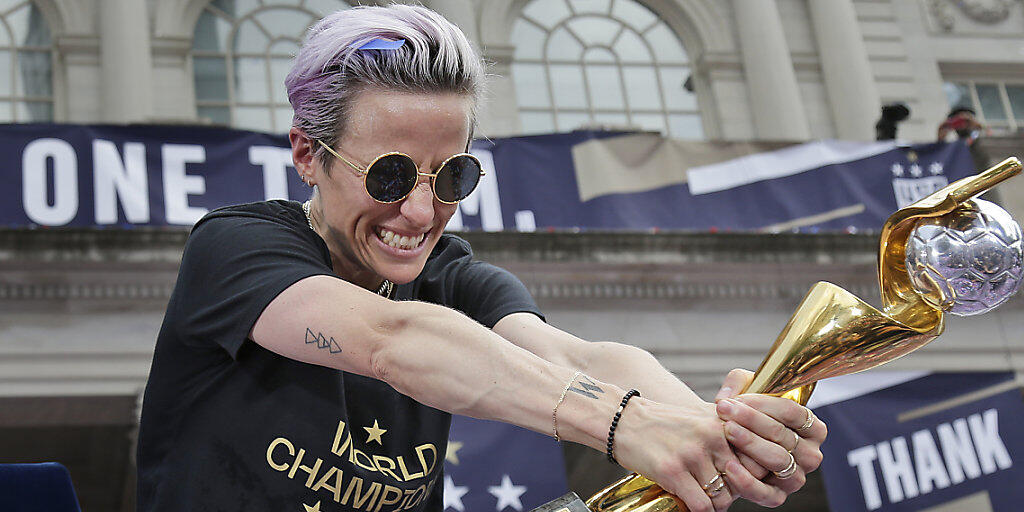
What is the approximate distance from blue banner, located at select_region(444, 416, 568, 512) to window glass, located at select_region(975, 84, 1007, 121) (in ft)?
37.3

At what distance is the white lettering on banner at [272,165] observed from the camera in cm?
1048

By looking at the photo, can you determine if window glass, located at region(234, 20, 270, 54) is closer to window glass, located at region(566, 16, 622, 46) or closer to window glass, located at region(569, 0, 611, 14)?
window glass, located at region(566, 16, 622, 46)

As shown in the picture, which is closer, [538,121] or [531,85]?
[538,121]

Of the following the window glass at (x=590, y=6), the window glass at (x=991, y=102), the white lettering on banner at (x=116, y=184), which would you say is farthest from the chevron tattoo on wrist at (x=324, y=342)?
the window glass at (x=991, y=102)

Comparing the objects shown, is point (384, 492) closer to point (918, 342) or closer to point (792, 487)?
point (792, 487)

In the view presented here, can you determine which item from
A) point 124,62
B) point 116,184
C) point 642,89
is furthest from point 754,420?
point 642,89

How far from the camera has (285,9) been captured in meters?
15.6

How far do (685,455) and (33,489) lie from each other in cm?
134

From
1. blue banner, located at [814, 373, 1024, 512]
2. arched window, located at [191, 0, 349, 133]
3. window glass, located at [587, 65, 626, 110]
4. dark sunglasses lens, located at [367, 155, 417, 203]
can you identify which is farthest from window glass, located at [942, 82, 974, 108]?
dark sunglasses lens, located at [367, 155, 417, 203]

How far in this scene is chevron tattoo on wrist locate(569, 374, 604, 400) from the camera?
178cm

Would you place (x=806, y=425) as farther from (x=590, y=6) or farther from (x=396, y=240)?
(x=590, y=6)

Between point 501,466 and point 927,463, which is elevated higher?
point 501,466

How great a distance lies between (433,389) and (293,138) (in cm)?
73

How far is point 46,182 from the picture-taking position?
32.2 feet
